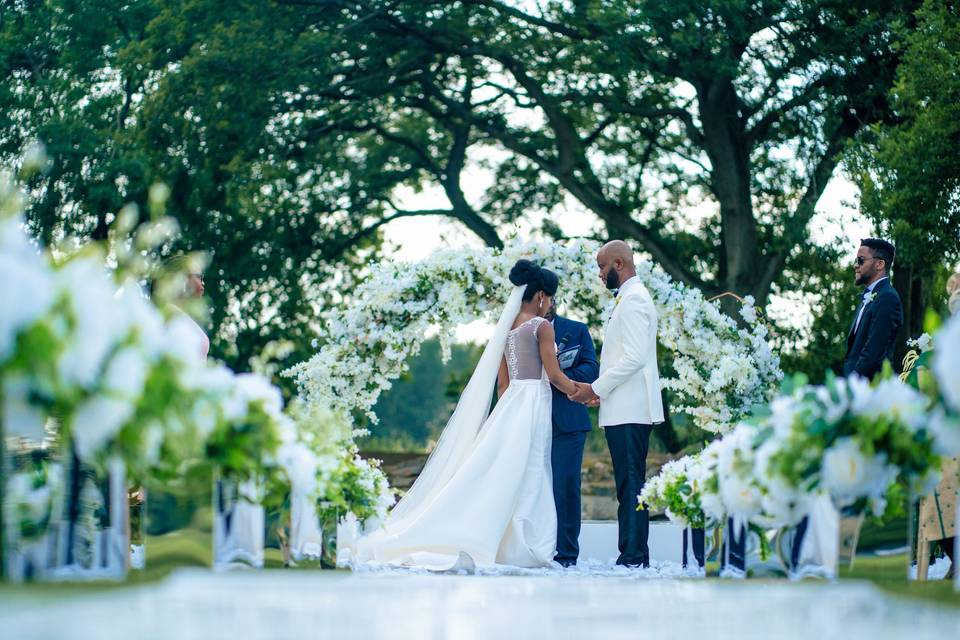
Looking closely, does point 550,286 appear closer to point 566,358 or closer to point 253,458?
point 566,358

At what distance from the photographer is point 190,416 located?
13.8 feet

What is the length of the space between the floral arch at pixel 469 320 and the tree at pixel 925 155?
10.9 ft

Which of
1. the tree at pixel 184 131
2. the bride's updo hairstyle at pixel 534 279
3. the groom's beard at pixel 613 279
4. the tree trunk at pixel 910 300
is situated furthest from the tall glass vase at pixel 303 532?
the tree at pixel 184 131

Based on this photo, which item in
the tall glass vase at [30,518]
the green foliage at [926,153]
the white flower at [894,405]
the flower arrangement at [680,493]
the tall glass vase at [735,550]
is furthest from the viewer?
the green foliage at [926,153]

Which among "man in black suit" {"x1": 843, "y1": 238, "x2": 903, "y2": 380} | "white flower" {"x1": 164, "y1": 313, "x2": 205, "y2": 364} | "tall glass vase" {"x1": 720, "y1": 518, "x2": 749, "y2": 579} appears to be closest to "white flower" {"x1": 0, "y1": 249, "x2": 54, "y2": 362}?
Answer: "white flower" {"x1": 164, "y1": 313, "x2": 205, "y2": 364}

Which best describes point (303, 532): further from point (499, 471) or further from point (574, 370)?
point (574, 370)

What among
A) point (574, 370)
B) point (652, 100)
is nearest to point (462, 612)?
point (574, 370)

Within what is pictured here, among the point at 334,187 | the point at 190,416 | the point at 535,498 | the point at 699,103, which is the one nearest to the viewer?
the point at 190,416

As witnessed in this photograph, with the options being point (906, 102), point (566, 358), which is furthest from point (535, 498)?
point (906, 102)

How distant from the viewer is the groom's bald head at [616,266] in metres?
9.00

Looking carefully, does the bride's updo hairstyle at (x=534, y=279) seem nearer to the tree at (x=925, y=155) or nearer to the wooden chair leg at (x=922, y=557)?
the wooden chair leg at (x=922, y=557)

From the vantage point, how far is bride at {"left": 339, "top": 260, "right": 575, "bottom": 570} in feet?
28.1

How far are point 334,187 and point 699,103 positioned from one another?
19.4 ft

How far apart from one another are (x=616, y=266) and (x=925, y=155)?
528 cm
